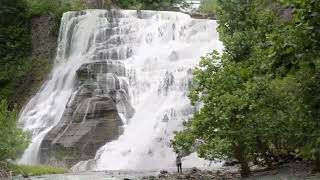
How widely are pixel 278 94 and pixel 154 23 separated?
26492 mm

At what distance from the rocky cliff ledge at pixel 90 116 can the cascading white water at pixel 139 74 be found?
1.79 ft

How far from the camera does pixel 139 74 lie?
3544 centimetres

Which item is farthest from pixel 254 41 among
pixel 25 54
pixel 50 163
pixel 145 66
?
pixel 25 54

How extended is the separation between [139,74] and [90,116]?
17.3ft

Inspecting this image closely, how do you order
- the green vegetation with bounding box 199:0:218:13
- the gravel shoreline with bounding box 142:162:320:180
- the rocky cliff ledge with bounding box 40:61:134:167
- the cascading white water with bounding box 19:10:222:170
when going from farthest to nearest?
the green vegetation with bounding box 199:0:218:13
the rocky cliff ledge with bounding box 40:61:134:167
the cascading white water with bounding box 19:10:222:170
the gravel shoreline with bounding box 142:162:320:180

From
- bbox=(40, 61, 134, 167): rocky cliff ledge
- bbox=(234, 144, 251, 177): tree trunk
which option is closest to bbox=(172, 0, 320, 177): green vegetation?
bbox=(234, 144, 251, 177): tree trunk

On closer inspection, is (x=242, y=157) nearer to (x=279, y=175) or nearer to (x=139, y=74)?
(x=279, y=175)

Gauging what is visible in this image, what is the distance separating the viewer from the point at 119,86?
112ft

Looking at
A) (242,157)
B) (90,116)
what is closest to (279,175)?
(242,157)

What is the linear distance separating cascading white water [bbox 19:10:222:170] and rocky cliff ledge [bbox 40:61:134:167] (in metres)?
0.55

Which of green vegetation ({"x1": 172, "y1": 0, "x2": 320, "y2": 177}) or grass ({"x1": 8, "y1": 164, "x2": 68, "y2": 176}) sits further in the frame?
grass ({"x1": 8, "y1": 164, "x2": 68, "y2": 176})

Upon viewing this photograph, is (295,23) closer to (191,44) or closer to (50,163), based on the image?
(50,163)

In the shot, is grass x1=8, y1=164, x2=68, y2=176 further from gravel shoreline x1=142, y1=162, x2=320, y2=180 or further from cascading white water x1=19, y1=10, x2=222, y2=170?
gravel shoreline x1=142, y1=162, x2=320, y2=180

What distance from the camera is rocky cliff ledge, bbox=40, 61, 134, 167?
98.5 ft
